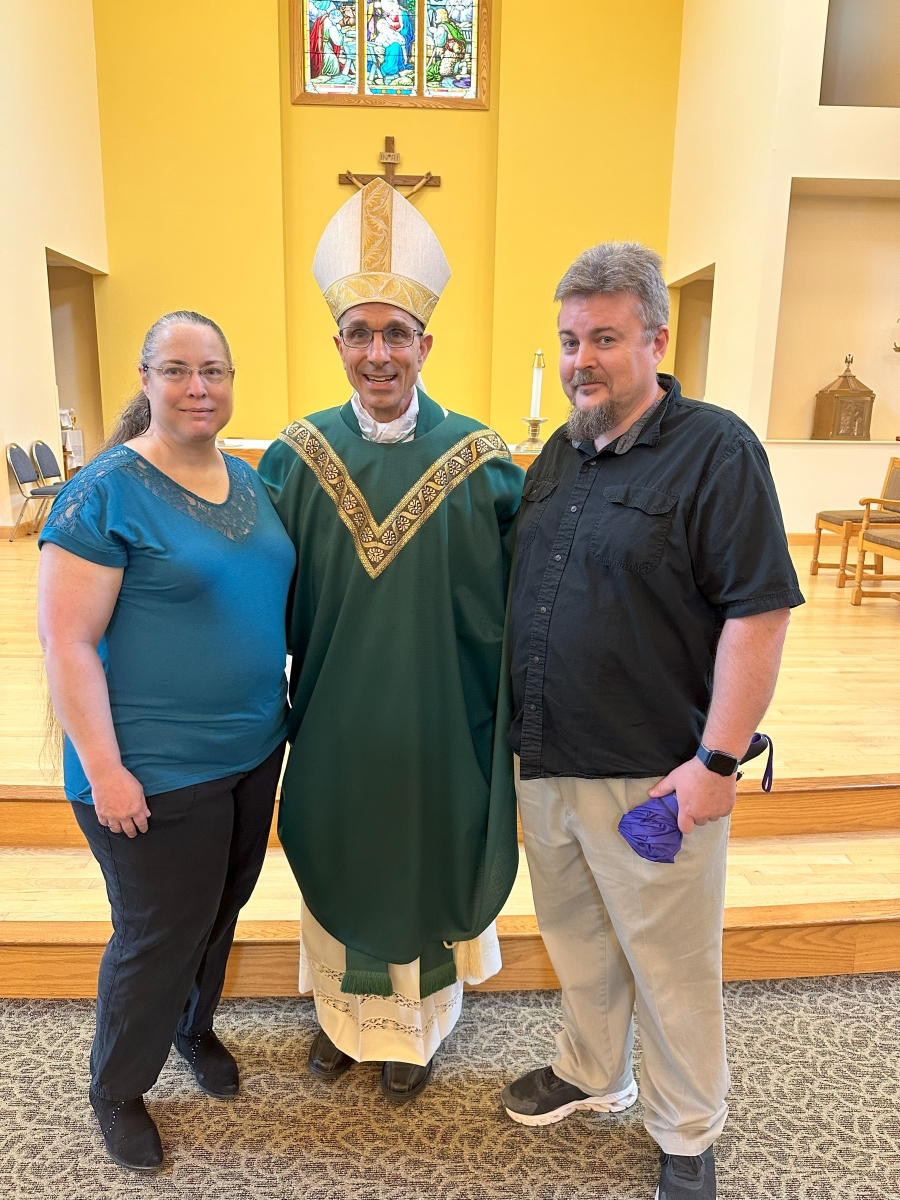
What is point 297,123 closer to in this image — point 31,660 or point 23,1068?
point 31,660

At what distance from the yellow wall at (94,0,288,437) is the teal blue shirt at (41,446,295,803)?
7.40 meters

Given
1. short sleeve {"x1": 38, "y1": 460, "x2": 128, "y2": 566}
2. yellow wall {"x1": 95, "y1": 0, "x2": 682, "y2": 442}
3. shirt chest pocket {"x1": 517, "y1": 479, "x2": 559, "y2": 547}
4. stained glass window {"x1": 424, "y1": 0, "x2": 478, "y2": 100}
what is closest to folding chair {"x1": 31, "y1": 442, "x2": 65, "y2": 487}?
yellow wall {"x1": 95, "y1": 0, "x2": 682, "y2": 442}

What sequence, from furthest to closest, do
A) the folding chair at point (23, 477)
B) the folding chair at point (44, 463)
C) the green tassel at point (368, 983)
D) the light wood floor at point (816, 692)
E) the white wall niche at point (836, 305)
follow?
A: the white wall niche at point (836, 305)
the folding chair at point (44, 463)
the folding chair at point (23, 477)
the light wood floor at point (816, 692)
the green tassel at point (368, 983)

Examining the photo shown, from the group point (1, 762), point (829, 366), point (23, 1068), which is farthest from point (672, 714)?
point (829, 366)

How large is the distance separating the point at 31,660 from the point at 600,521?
3078 mm

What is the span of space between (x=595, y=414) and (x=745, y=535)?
33 centimetres

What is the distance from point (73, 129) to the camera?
7762 millimetres

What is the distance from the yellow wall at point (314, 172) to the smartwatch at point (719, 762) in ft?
25.2

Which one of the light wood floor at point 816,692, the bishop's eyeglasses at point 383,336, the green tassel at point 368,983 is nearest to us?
the bishop's eyeglasses at point 383,336

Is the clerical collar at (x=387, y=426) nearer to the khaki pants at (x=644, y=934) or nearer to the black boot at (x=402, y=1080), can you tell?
the khaki pants at (x=644, y=934)

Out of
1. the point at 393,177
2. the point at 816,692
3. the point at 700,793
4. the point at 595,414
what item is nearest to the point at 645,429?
the point at 595,414

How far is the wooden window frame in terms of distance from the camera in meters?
8.37

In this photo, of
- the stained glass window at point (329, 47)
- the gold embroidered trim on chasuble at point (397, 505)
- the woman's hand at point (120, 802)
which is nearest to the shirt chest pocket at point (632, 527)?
the gold embroidered trim on chasuble at point (397, 505)

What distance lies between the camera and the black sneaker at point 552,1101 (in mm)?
1781
